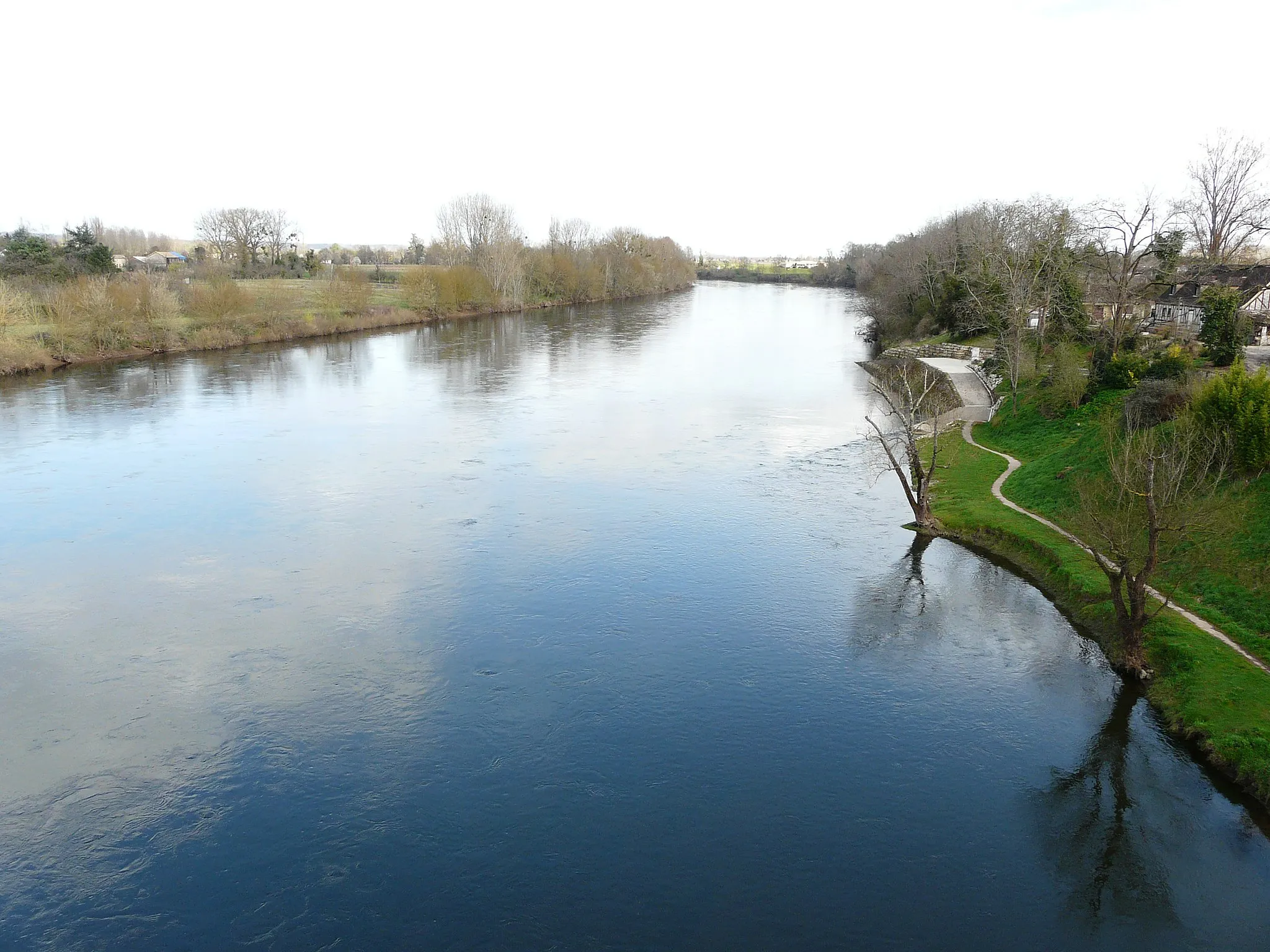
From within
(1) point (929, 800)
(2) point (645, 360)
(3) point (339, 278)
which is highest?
(3) point (339, 278)

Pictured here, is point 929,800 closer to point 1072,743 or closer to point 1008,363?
point 1072,743

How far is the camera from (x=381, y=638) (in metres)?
18.6

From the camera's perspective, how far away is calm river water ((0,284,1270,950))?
11.8 m

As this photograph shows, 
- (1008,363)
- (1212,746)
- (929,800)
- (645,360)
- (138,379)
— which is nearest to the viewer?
(929,800)

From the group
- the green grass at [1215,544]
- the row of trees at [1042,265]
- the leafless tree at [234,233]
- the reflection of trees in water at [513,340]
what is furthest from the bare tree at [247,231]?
the green grass at [1215,544]

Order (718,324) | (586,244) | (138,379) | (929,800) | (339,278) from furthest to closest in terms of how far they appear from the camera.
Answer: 1. (586,244)
2. (718,324)
3. (339,278)
4. (138,379)
5. (929,800)

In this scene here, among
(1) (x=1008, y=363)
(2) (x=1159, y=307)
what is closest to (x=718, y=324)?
(2) (x=1159, y=307)

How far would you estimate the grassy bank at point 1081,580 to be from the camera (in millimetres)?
14875

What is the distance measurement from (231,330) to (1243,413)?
191ft

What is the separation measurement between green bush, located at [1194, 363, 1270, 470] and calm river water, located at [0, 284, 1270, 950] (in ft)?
21.5

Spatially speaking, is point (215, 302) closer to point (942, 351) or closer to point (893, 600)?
point (942, 351)

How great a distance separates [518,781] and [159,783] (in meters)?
5.88

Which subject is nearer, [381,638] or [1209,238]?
[381,638]

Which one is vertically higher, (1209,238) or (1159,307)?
(1209,238)
